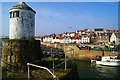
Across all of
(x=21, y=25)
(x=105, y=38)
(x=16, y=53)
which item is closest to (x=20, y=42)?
(x=16, y=53)

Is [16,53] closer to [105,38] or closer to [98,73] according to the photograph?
[98,73]

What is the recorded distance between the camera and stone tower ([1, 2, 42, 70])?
18.8ft

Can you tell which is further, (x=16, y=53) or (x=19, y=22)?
(x=19, y=22)

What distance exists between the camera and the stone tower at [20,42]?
5.73 metres

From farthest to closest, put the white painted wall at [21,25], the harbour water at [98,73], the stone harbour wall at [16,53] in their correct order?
the harbour water at [98,73] < the white painted wall at [21,25] < the stone harbour wall at [16,53]

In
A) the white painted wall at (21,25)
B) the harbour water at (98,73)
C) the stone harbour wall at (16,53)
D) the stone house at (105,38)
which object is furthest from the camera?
the stone house at (105,38)

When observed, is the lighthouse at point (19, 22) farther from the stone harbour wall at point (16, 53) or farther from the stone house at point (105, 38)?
the stone house at point (105, 38)

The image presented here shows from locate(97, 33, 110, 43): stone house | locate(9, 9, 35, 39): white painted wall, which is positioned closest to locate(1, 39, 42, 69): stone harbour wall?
locate(9, 9, 35, 39): white painted wall

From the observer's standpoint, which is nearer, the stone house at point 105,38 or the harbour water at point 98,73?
the harbour water at point 98,73

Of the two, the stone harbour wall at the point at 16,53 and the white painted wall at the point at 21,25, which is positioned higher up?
the white painted wall at the point at 21,25

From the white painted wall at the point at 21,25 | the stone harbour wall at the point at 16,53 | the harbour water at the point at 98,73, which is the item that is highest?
the white painted wall at the point at 21,25

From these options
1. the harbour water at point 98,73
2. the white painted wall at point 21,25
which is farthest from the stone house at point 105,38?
the white painted wall at point 21,25

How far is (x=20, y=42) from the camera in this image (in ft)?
19.1

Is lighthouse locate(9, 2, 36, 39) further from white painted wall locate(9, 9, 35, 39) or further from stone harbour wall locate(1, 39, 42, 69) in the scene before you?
stone harbour wall locate(1, 39, 42, 69)
